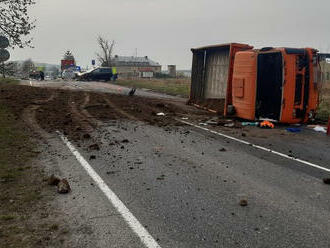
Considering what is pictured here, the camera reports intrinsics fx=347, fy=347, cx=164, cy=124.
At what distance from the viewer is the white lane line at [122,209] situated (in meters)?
3.44

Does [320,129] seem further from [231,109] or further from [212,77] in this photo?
[212,77]

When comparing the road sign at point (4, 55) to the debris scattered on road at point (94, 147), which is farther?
the road sign at point (4, 55)

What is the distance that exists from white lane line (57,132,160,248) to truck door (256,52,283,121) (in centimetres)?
735

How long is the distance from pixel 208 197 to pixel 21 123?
7.21 meters

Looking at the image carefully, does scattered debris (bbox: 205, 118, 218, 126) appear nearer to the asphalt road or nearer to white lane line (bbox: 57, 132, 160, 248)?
the asphalt road

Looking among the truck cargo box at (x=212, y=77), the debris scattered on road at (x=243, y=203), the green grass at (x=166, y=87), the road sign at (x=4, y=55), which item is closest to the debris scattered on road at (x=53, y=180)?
the debris scattered on road at (x=243, y=203)

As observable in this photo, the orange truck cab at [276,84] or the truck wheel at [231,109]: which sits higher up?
the orange truck cab at [276,84]

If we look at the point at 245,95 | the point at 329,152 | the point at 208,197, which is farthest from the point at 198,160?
the point at 245,95

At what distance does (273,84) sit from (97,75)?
30975mm

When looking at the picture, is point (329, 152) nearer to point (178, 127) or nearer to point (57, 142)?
point (178, 127)

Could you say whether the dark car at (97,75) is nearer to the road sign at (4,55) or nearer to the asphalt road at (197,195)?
the road sign at (4,55)

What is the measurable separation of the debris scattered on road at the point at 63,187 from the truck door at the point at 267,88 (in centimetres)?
832

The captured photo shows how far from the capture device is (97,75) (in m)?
40.2

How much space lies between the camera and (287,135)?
9.38 metres
